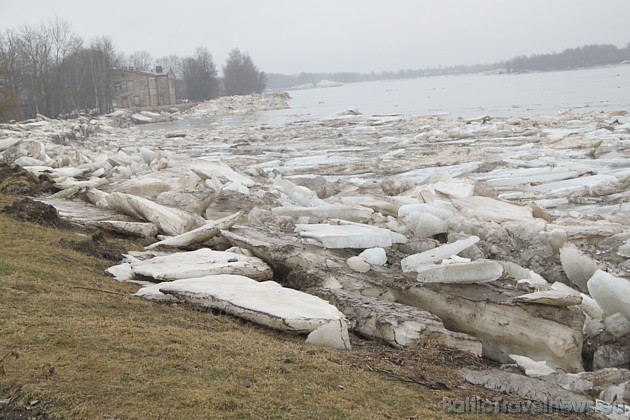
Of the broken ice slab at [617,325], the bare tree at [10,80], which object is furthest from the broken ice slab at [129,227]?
the bare tree at [10,80]

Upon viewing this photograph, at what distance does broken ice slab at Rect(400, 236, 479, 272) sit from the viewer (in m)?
6.02

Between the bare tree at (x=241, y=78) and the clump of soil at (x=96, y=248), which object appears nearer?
the clump of soil at (x=96, y=248)

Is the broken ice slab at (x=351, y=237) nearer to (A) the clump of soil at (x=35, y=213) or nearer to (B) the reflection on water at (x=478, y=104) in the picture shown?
(A) the clump of soil at (x=35, y=213)

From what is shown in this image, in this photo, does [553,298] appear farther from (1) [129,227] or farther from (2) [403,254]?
(1) [129,227]

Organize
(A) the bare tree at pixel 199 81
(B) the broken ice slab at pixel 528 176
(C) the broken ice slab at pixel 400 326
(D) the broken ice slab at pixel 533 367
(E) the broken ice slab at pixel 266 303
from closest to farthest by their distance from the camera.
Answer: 1. (D) the broken ice slab at pixel 533 367
2. (E) the broken ice slab at pixel 266 303
3. (C) the broken ice slab at pixel 400 326
4. (B) the broken ice slab at pixel 528 176
5. (A) the bare tree at pixel 199 81

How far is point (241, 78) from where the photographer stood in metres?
97.1

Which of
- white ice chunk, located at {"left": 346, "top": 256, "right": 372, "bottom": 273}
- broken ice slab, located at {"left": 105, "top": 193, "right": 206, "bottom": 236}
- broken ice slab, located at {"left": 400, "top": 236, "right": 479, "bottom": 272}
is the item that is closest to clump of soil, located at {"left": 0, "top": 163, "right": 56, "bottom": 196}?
broken ice slab, located at {"left": 105, "top": 193, "right": 206, "bottom": 236}

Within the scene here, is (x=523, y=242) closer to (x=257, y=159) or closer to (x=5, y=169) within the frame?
(x=5, y=169)

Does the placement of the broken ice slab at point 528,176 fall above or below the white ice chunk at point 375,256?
below

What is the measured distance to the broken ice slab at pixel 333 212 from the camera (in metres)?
8.26

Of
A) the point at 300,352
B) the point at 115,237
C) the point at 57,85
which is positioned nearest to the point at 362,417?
the point at 300,352

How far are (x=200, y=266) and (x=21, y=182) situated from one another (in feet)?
18.7

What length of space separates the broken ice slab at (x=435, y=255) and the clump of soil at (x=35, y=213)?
4319 mm

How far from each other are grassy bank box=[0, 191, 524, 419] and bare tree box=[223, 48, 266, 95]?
9469 centimetres
